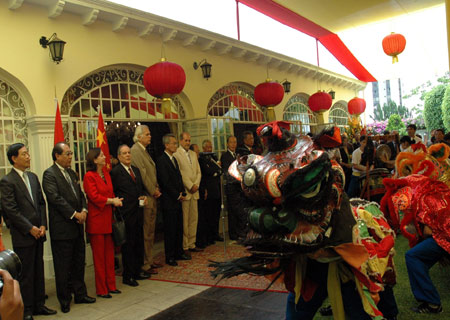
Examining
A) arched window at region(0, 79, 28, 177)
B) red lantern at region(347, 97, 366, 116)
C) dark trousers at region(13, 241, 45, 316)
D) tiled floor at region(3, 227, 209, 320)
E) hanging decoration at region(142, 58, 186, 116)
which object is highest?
red lantern at region(347, 97, 366, 116)

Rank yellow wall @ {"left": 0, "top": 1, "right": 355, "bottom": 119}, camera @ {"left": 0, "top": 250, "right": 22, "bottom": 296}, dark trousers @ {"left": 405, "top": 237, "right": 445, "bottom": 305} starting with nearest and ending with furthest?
1. camera @ {"left": 0, "top": 250, "right": 22, "bottom": 296}
2. dark trousers @ {"left": 405, "top": 237, "right": 445, "bottom": 305}
3. yellow wall @ {"left": 0, "top": 1, "right": 355, "bottom": 119}

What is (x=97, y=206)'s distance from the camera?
14.8 ft

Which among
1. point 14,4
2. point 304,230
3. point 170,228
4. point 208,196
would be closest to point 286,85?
point 208,196

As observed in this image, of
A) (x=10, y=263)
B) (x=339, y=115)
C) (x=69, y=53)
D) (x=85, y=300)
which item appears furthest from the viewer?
(x=339, y=115)

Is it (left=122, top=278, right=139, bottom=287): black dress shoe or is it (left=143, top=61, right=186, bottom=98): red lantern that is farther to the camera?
(left=143, top=61, right=186, bottom=98): red lantern

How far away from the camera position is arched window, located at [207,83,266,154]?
26.2 ft

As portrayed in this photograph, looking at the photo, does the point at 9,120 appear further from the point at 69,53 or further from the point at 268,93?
the point at 268,93

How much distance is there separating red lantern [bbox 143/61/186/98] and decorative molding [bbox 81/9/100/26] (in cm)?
130

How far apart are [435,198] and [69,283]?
12.4 ft

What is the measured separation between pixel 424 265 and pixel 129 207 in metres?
3.33

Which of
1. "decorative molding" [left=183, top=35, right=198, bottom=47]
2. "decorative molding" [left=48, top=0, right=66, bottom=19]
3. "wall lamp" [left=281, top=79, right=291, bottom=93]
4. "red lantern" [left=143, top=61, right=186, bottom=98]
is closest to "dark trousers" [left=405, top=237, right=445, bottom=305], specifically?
"red lantern" [left=143, top=61, right=186, bottom=98]

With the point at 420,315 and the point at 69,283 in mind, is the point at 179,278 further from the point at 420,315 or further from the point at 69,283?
the point at 420,315

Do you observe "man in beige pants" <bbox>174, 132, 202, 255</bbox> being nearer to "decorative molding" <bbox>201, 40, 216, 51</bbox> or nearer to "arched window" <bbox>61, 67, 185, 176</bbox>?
"arched window" <bbox>61, 67, 185, 176</bbox>

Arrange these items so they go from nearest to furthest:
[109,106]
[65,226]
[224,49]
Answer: [65,226], [109,106], [224,49]
